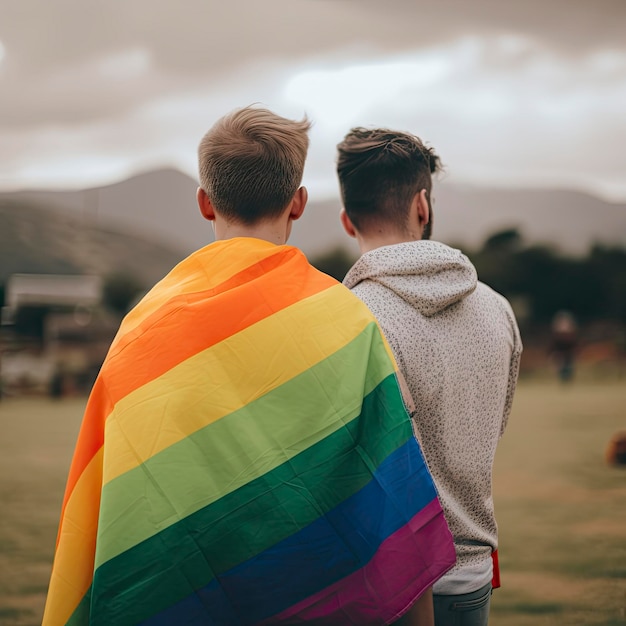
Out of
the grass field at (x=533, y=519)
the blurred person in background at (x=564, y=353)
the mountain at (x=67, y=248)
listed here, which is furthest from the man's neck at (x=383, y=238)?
the mountain at (x=67, y=248)

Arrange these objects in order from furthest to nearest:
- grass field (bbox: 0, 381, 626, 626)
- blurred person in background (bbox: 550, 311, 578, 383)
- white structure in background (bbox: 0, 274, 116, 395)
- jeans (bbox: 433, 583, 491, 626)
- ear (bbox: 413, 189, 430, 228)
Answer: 1. blurred person in background (bbox: 550, 311, 578, 383)
2. white structure in background (bbox: 0, 274, 116, 395)
3. grass field (bbox: 0, 381, 626, 626)
4. ear (bbox: 413, 189, 430, 228)
5. jeans (bbox: 433, 583, 491, 626)

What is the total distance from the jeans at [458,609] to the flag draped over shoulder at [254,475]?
23 cm

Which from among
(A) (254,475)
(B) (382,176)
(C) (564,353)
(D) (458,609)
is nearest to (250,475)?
(A) (254,475)

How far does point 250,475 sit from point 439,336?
0.46 meters

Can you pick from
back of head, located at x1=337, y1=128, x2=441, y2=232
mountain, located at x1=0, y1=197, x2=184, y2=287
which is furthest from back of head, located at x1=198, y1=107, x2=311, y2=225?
mountain, located at x1=0, y1=197, x2=184, y2=287

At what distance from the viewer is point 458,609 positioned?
4.84 ft

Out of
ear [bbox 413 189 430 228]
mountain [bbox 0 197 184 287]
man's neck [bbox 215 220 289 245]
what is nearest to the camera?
man's neck [bbox 215 220 289 245]

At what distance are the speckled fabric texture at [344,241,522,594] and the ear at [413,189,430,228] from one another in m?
0.08

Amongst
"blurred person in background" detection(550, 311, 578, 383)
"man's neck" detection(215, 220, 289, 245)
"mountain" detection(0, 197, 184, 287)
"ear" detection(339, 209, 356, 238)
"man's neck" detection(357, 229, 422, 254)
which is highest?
"man's neck" detection(215, 220, 289, 245)

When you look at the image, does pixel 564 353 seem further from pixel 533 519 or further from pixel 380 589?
pixel 380 589

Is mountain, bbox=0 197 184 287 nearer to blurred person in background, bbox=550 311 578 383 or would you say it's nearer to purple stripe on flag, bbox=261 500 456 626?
blurred person in background, bbox=550 311 578 383

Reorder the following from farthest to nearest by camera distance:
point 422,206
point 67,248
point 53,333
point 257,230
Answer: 1. point 67,248
2. point 53,333
3. point 422,206
4. point 257,230

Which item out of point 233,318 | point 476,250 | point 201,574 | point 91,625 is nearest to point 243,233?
point 233,318

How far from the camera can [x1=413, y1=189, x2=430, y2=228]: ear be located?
1.58 metres
